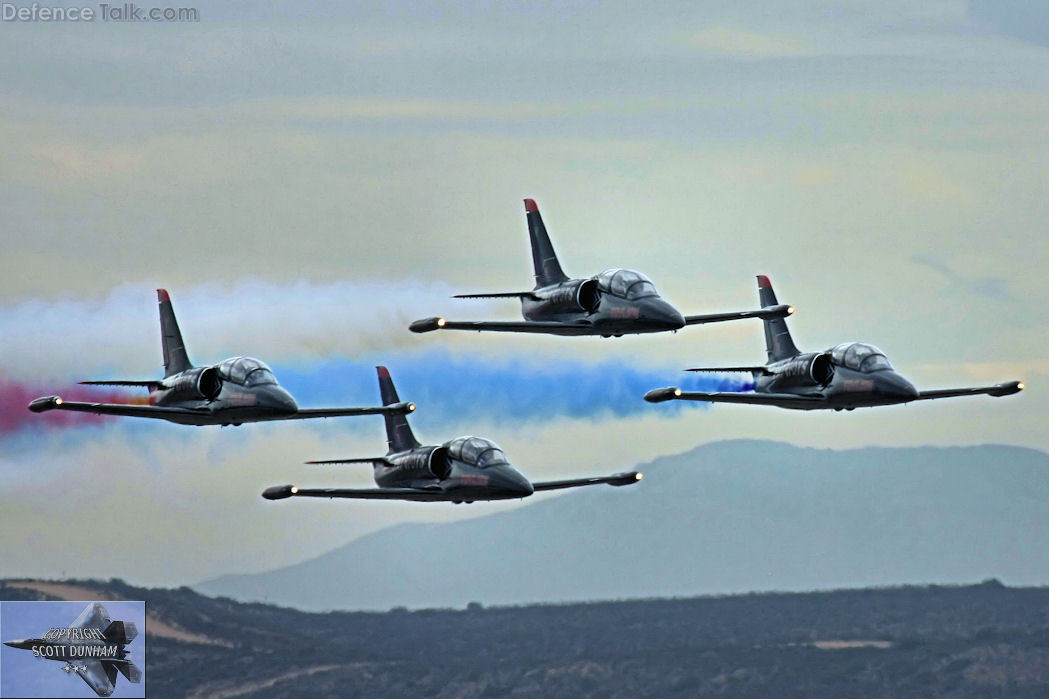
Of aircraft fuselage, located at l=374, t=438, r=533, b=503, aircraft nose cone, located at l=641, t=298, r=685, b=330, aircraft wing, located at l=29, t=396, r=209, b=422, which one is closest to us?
aircraft wing, located at l=29, t=396, r=209, b=422

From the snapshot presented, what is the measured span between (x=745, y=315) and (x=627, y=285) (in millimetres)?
7892

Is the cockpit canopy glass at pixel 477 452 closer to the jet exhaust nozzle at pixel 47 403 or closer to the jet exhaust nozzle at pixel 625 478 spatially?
the jet exhaust nozzle at pixel 625 478

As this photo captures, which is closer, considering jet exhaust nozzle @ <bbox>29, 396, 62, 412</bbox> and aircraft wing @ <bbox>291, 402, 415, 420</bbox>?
jet exhaust nozzle @ <bbox>29, 396, 62, 412</bbox>

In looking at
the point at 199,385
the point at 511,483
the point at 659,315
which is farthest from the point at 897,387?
the point at 199,385

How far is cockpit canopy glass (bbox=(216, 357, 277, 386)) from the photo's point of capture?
112875 mm

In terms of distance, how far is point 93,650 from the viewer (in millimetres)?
139125

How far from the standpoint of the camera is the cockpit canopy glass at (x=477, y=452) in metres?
120

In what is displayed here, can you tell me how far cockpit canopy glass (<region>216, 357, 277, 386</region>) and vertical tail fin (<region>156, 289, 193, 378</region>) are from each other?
8034mm

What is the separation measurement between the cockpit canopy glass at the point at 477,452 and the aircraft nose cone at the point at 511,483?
97cm

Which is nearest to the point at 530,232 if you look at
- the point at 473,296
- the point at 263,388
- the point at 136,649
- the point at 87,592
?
the point at 473,296

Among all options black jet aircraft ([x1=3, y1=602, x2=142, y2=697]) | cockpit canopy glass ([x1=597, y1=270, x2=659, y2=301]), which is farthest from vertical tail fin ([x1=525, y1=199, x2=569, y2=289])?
black jet aircraft ([x1=3, y1=602, x2=142, y2=697])

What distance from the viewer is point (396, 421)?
5443 inches

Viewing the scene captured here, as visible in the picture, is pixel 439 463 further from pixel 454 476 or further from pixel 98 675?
pixel 98 675

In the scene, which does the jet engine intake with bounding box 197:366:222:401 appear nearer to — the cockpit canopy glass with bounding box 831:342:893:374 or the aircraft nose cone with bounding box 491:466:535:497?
the aircraft nose cone with bounding box 491:466:535:497
